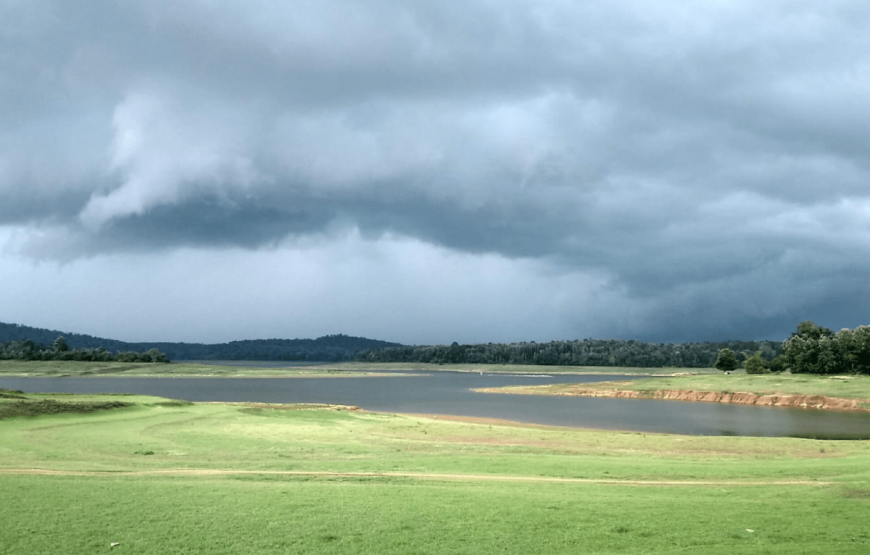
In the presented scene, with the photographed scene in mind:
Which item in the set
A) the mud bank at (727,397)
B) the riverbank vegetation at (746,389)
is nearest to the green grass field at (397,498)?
the mud bank at (727,397)

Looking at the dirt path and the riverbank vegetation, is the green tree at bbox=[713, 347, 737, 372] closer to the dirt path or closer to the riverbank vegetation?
the riverbank vegetation

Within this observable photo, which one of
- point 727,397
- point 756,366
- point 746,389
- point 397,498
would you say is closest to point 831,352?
point 756,366

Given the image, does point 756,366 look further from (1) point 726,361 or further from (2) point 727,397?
(2) point 727,397

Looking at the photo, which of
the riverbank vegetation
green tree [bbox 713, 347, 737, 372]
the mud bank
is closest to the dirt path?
the mud bank

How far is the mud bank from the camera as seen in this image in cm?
8138

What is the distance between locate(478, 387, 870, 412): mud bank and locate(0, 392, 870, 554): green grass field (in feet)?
195

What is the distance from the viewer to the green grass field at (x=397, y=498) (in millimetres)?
12969

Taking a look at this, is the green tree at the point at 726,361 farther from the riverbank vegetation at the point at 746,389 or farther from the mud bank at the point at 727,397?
the mud bank at the point at 727,397

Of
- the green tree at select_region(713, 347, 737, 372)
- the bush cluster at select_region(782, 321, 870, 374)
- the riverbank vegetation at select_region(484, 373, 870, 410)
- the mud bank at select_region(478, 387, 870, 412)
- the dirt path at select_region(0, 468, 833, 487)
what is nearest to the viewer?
the dirt path at select_region(0, 468, 833, 487)

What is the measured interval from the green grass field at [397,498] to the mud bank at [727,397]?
195 feet

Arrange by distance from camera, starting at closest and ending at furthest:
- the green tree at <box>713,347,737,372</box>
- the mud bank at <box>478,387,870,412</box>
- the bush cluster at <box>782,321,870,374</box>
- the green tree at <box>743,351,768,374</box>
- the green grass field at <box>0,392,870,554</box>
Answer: the green grass field at <box>0,392,870,554</box> < the mud bank at <box>478,387,870,412</box> < the bush cluster at <box>782,321,870,374</box> < the green tree at <box>743,351,768,374</box> < the green tree at <box>713,347,737,372</box>

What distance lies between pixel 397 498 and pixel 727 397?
8766 cm

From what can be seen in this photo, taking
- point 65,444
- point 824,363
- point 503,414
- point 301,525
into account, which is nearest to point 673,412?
point 503,414

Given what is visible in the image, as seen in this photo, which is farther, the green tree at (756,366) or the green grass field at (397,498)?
the green tree at (756,366)
